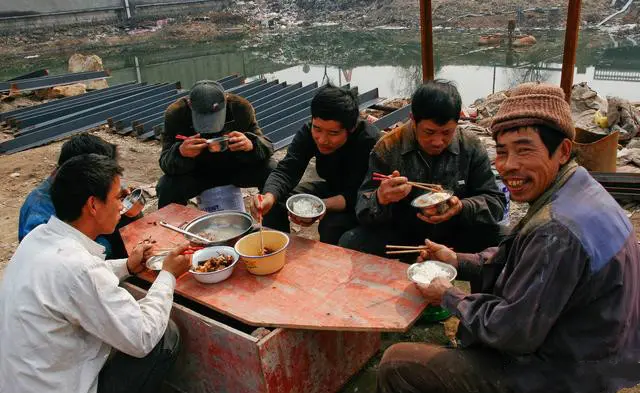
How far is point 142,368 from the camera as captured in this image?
2387 millimetres

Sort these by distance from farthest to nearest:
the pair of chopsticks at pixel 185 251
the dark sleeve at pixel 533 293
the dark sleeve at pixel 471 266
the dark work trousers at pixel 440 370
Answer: the pair of chopsticks at pixel 185 251, the dark sleeve at pixel 471 266, the dark work trousers at pixel 440 370, the dark sleeve at pixel 533 293

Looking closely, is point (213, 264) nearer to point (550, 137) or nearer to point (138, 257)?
point (138, 257)

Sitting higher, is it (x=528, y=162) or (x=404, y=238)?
(x=528, y=162)

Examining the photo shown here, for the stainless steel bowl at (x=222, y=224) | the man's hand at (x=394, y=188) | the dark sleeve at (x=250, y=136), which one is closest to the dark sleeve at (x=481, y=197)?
the man's hand at (x=394, y=188)

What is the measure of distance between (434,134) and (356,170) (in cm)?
86

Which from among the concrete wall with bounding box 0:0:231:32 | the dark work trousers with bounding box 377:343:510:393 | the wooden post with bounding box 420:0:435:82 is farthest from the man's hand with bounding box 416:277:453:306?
the concrete wall with bounding box 0:0:231:32

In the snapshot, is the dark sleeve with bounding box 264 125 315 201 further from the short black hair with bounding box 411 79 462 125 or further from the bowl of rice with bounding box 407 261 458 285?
the bowl of rice with bounding box 407 261 458 285

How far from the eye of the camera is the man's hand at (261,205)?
3082 millimetres

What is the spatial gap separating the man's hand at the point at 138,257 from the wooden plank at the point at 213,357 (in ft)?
0.33

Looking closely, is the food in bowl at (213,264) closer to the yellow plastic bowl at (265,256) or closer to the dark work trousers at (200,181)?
the yellow plastic bowl at (265,256)

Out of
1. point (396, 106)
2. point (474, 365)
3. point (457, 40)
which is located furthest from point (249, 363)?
point (457, 40)

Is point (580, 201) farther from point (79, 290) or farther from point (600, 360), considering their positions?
point (79, 290)

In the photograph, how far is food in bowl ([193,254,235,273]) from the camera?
102 inches

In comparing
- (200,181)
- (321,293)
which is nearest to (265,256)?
(321,293)
